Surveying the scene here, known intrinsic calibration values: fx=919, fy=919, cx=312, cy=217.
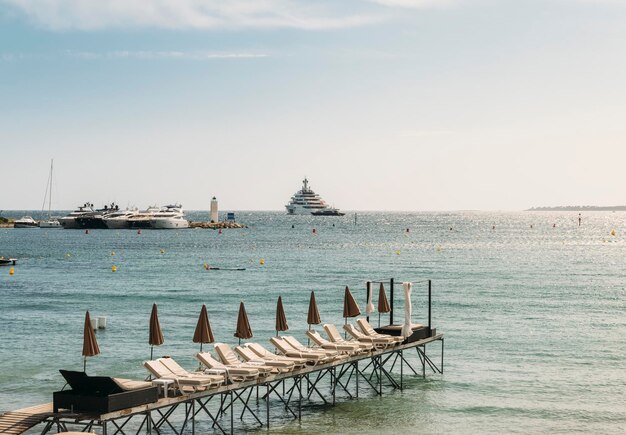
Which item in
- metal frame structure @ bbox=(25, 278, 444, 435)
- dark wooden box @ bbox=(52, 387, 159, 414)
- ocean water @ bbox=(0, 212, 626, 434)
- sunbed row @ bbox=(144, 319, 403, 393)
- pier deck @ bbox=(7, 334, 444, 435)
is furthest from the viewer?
ocean water @ bbox=(0, 212, 626, 434)

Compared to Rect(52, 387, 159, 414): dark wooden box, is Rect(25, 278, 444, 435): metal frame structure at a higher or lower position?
lower

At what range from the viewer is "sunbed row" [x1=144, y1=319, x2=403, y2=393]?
23938mm

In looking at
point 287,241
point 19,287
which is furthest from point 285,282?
point 287,241

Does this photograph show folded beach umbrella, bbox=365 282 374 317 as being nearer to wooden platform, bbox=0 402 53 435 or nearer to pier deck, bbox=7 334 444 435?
pier deck, bbox=7 334 444 435

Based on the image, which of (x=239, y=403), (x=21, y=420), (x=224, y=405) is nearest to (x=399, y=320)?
(x=239, y=403)

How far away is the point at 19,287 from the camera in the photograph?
7231cm

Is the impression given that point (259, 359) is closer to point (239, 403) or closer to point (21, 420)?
point (239, 403)

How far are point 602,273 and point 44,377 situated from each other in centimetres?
6784

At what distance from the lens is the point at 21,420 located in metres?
21.1

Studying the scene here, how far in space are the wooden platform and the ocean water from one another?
24.8 feet

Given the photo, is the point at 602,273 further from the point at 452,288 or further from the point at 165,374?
the point at 165,374

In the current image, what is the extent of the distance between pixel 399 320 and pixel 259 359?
29.7m

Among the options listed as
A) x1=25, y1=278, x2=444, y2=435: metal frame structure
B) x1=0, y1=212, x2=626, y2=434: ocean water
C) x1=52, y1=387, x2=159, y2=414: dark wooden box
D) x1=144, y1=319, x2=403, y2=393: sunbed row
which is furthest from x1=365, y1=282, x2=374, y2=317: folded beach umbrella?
x1=52, y1=387, x2=159, y2=414: dark wooden box

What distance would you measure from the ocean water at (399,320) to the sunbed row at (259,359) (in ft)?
6.06
